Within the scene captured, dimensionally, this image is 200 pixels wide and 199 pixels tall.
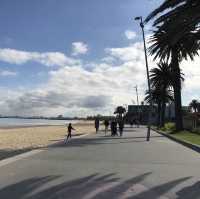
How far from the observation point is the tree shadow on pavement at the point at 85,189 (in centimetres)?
917

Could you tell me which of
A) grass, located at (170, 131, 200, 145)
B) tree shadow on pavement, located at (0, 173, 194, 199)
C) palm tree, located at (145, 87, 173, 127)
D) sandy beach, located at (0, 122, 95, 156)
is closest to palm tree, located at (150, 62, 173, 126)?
palm tree, located at (145, 87, 173, 127)

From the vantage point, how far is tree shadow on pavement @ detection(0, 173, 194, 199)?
9.17 meters

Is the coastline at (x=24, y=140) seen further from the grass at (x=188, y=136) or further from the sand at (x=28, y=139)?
the grass at (x=188, y=136)

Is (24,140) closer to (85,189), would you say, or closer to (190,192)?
(85,189)

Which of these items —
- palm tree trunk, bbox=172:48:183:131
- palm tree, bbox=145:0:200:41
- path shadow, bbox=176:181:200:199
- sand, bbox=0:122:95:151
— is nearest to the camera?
path shadow, bbox=176:181:200:199

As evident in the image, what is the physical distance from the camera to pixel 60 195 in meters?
9.16

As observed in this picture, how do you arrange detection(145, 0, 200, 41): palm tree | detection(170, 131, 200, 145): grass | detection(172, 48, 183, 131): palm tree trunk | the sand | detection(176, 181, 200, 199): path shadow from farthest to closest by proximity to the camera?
detection(172, 48, 183, 131): palm tree trunk
detection(170, 131, 200, 145): grass
the sand
detection(145, 0, 200, 41): palm tree
detection(176, 181, 200, 199): path shadow

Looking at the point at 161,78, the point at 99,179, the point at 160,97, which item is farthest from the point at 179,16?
the point at 160,97

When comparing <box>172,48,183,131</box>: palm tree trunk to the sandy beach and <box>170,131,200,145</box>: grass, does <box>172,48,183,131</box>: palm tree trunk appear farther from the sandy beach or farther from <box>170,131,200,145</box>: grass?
the sandy beach

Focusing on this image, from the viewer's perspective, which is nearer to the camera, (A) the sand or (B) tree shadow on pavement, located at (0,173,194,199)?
(B) tree shadow on pavement, located at (0,173,194,199)

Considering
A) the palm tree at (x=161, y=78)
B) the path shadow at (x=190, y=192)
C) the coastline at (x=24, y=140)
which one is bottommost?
the path shadow at (x=190, y=192)

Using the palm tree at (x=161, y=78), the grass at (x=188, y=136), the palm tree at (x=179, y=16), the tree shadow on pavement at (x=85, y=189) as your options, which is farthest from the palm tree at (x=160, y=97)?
the tree shadow on pavement at (x=85, y=189)

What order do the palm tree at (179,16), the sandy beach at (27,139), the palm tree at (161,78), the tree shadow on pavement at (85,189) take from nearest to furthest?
1. the tree shadow on pavement at (85,189)
2. the palm tree at (179,16)
3. the sandy beach at (27,139)
4. the palm tree at (161,78)

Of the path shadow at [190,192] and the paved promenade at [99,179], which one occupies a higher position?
the paved promenade at [99,179]
